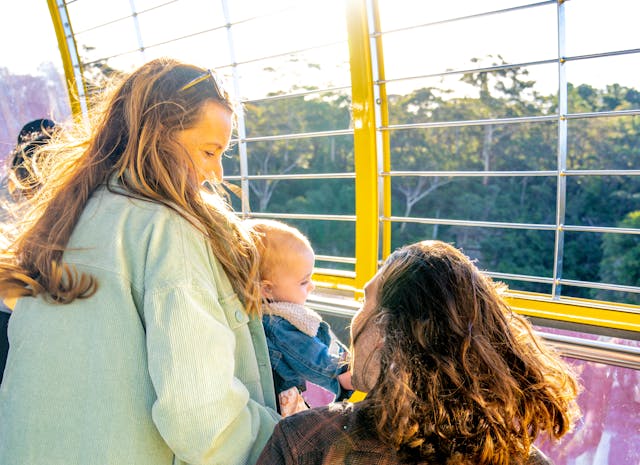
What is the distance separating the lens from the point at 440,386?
42.1 inches

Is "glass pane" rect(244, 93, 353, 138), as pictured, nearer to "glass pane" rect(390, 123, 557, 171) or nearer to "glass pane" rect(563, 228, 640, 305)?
"glass pane" rect(390, 123, 557, 171)

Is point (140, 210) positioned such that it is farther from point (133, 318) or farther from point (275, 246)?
point (275, 246)

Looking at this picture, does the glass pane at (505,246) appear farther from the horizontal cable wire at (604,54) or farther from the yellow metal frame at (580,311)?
the horizontal cable wire at (604,54)

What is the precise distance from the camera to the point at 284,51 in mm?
2773

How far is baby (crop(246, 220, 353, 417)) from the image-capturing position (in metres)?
1.55

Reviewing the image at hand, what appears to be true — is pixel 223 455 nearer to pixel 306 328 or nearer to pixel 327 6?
pixel 306 328

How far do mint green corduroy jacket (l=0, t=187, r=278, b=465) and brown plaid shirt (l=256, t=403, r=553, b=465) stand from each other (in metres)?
0.07

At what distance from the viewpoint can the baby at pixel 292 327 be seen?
1547 mm

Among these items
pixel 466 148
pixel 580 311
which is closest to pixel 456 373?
pixel 580 311

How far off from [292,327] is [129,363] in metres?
0.62

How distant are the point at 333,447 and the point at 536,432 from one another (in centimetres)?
41

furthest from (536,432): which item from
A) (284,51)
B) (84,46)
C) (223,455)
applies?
(84,46)

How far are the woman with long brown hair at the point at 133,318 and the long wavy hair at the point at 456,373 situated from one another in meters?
0.31

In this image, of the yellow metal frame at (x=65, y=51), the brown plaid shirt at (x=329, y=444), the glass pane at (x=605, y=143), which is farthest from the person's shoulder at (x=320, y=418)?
the glass pane at (x=605, y=143)
